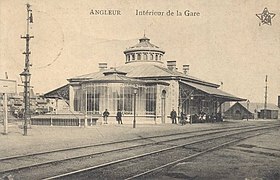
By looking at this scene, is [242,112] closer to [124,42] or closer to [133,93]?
[133,93]

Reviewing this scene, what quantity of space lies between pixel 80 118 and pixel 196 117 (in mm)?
12845

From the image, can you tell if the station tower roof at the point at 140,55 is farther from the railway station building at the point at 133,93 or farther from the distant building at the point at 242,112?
the distant building at the point at 242,112

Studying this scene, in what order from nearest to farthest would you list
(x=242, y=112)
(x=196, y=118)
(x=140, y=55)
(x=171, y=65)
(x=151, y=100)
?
(x=151, y=100) < (x=196, y=118) < (x=171, y=65) < (x=140, y=55) < (x=242, y=112)

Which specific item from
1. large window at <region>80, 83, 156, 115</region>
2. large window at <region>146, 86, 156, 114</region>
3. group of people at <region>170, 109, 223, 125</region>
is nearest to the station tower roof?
large window at <region>146, 86, 156, 114</region>

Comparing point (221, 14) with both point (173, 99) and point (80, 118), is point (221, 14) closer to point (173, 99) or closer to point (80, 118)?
point (80, 118)

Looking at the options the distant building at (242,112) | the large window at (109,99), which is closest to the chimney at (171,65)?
the large window at (109,99)

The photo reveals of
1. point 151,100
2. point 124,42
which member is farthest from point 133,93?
point 124,42

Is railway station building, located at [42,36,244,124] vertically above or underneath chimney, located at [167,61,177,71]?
underneath

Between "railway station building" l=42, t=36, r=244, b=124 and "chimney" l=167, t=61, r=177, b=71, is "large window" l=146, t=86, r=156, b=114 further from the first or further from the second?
"chimney" l=167, t=61, r=177, b=71

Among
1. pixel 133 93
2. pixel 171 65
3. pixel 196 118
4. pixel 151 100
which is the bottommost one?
pixel 196 118

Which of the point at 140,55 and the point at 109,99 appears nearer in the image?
the point at 109,99

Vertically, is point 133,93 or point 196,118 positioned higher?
point 133,93

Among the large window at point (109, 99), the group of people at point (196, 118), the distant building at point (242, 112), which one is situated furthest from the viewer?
the distant building at point (242, 112)

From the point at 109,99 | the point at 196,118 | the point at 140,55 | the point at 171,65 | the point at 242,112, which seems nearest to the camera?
the point at 109,99
